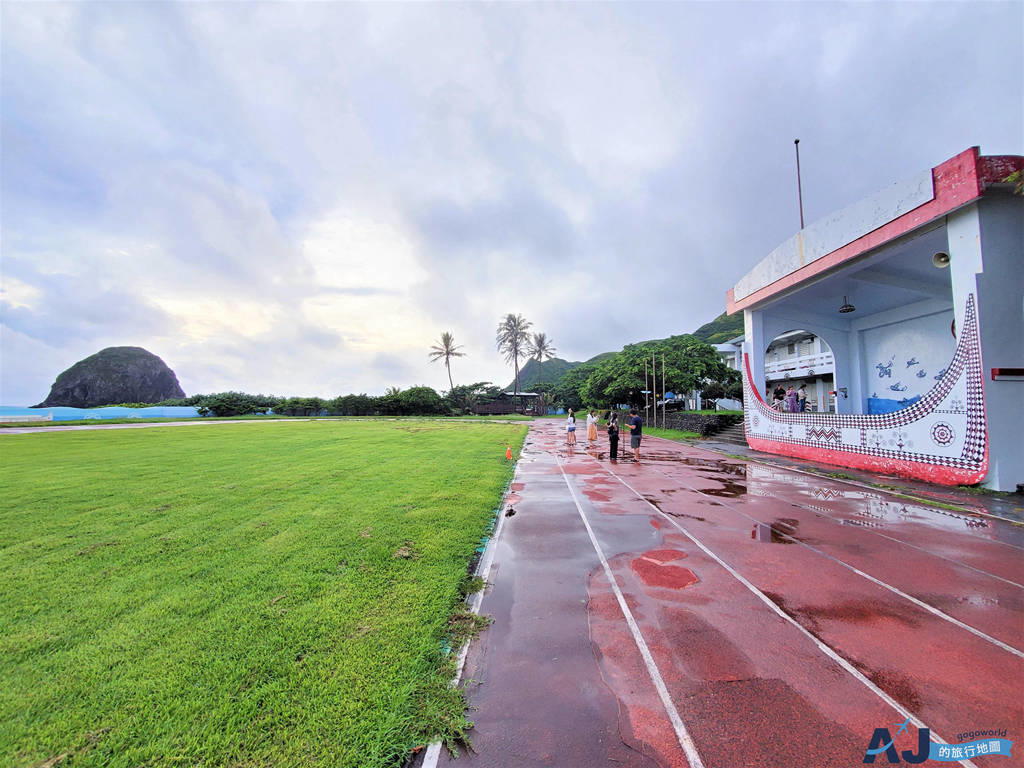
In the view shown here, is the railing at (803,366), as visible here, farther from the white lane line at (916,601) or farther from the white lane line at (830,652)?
the white lane line at (830,652)

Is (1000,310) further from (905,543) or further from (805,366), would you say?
(805,366)

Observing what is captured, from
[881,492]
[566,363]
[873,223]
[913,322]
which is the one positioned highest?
[566,363]

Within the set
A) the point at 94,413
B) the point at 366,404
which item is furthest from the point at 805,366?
the point at 94,413

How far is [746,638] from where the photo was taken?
343 cm

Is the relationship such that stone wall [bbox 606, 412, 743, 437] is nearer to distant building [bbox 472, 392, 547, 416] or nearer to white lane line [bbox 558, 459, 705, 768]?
white lane line [bbox 558, 459, 705, 768]

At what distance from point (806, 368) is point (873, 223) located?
80.7 feet

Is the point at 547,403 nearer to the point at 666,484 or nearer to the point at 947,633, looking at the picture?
the point at 666,484

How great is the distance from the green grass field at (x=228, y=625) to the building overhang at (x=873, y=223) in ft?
40.3

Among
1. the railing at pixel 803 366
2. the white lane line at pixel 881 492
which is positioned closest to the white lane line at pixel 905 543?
the white lane line at pixel 881 492

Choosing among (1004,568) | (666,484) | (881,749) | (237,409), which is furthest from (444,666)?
(237,409)

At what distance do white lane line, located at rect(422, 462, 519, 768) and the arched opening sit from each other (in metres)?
28.8

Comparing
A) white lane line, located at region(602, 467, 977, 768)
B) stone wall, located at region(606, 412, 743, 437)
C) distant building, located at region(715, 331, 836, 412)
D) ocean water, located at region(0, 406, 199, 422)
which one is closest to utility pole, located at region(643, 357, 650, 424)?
stone wall, located at region(606, 412, 743, 437)

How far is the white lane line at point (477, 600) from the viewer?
2309 mm

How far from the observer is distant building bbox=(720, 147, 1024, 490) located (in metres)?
8.34
